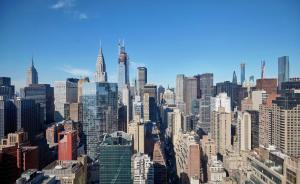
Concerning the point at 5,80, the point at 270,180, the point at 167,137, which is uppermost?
the point at 5,80

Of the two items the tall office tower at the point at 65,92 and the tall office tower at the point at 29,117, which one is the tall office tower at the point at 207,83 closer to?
the tall office tower at the point at 65,92

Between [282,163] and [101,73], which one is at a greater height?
[101,73]

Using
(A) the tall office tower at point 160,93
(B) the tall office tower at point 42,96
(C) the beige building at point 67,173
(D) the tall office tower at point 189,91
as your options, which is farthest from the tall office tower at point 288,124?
(A) the tall office tower at point 160,93

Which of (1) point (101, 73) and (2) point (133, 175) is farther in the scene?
(1) point (101, 73)

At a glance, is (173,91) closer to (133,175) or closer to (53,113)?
(53,113)

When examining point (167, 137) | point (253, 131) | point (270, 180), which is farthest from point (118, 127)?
point (270, 180)

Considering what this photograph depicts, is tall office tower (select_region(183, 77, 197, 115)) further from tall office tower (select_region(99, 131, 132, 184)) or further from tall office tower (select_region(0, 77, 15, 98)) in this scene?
tall office tower (select_region(99, 131, 132, 184))
